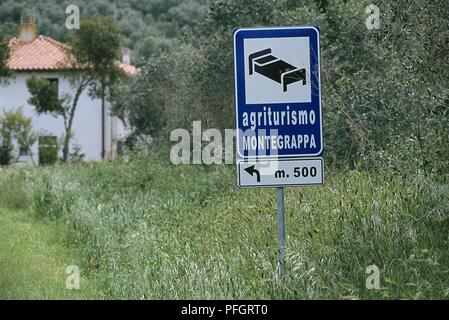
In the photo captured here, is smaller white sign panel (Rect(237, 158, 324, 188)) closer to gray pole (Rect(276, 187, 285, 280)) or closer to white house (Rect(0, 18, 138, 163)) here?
gray pole (Rect(276, 187, 285, 280))

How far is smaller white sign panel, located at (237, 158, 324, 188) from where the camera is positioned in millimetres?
6309

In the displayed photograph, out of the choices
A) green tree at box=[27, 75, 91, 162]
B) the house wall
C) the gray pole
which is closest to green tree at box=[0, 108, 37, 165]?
green tree at box=[27, 75, 91, 162]

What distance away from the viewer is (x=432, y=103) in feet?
27.4

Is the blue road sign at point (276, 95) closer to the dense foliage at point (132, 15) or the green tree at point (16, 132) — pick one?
the green tree at point (16, 132)

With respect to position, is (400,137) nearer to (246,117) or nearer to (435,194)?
(435,194)

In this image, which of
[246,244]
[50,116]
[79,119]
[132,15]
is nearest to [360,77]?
[246,244]

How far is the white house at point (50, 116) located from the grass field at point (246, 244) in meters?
28.7

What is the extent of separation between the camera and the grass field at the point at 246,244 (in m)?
6.65

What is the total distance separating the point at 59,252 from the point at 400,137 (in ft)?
16.6

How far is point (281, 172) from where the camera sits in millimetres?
6301

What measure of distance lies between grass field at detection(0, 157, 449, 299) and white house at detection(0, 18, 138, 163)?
28694 mm

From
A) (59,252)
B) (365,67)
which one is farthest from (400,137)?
(59,252)

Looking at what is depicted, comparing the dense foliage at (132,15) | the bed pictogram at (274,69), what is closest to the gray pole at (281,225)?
the bed pictogram at (274,69)
